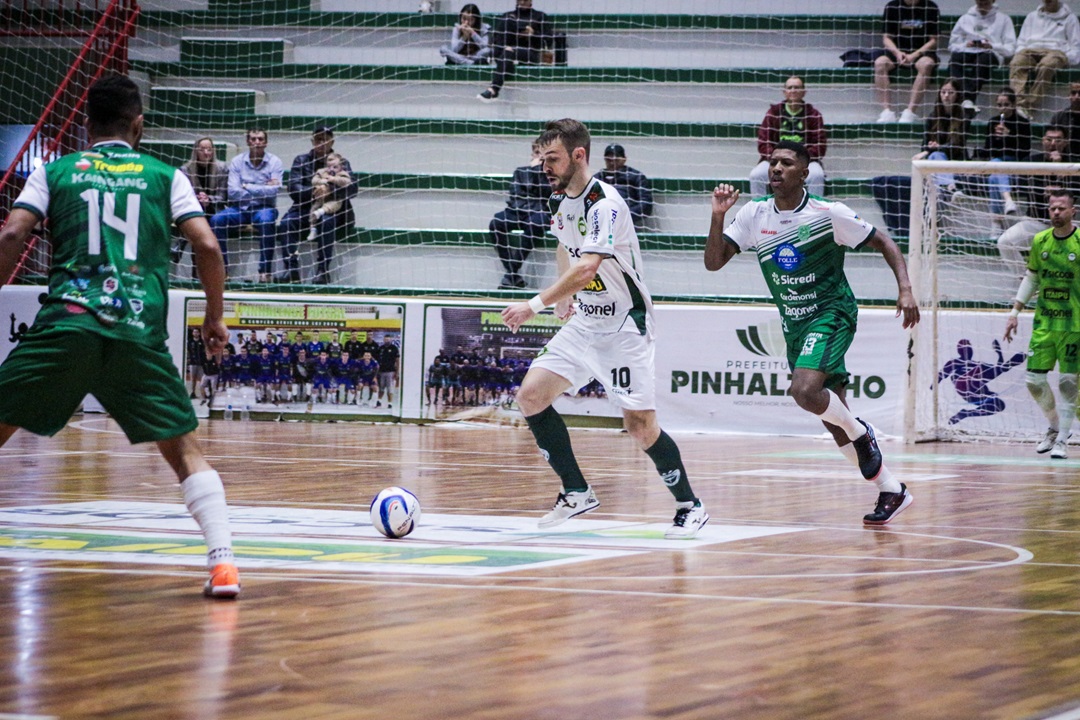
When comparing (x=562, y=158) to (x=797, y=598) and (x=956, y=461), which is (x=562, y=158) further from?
→ (x=956, y=461)

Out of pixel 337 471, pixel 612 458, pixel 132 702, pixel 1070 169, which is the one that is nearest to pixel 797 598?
pixel 132 702

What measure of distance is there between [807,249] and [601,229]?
1.58 meters

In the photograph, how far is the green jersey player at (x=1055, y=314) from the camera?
45.2 ft

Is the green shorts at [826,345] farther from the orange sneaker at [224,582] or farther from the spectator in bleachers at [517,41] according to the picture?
the spectator in bleachers at [517,41]

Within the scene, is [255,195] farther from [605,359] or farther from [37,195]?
[37,195]

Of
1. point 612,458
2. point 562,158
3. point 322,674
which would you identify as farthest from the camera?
point 612,458

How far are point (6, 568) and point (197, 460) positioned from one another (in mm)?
968

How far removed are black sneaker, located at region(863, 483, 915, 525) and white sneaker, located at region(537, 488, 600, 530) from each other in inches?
58.1

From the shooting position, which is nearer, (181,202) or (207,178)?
(181,202)

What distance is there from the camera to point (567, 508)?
7508 millimetres

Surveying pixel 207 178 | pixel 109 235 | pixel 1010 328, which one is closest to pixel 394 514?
pixel 109 235

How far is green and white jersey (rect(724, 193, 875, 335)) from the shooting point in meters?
8.31

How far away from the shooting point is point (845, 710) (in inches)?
140

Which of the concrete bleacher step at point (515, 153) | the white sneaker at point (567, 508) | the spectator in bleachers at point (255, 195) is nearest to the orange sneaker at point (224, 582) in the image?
the white sneaker at point (567, 508)
